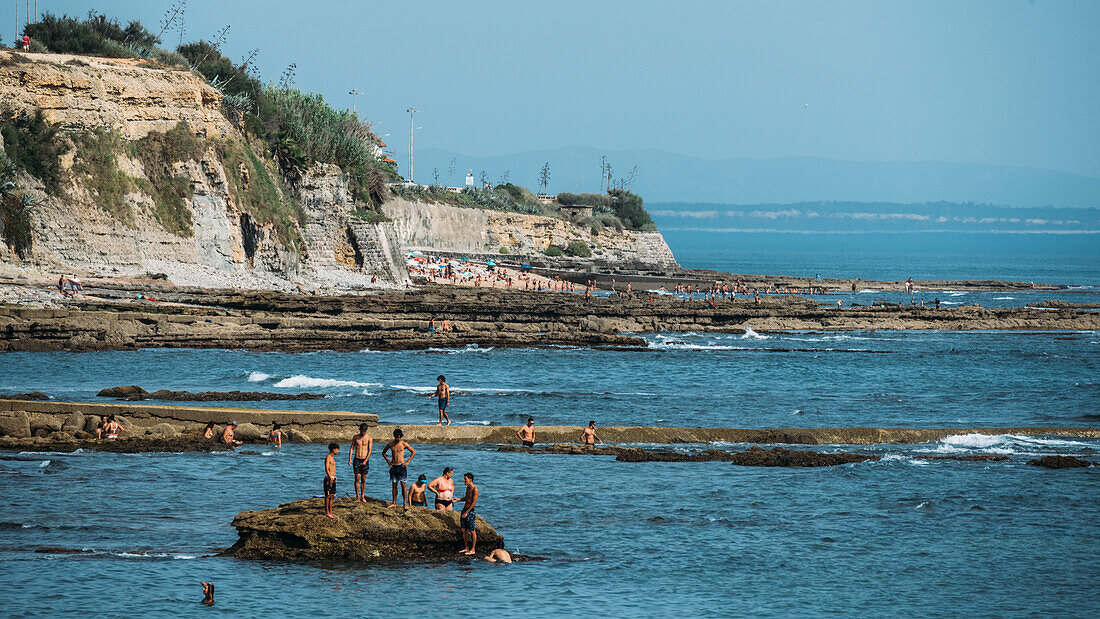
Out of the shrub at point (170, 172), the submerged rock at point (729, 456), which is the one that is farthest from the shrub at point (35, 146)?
the submerged rock at point (729, 456)

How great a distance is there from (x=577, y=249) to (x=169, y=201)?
67.8 metres

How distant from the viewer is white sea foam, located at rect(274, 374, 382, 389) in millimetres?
33531

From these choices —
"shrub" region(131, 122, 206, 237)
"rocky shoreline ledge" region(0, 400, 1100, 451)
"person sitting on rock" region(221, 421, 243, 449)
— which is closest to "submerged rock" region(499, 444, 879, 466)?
"rocky shoreline ledge" region(0, 400, 1100, 451)

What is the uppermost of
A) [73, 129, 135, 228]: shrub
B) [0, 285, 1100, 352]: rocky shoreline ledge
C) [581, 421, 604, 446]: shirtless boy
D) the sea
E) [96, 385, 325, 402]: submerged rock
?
[73, 129, 135, 228]: shrub

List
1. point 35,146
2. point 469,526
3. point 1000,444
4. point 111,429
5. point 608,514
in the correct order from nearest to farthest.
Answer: point 469,526 < point 608,514 < point 111,429 < point 1000,444 < point 35,146

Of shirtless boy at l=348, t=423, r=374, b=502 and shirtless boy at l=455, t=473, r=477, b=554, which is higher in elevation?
shirtless boy at l=348, t=423, r=374, b=502

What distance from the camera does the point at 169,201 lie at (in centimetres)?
5256

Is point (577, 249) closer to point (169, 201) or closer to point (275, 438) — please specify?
point (169, 201)

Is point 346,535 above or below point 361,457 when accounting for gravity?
below

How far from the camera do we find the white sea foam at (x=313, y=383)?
33531 millimetres

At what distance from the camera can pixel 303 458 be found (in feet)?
77.7

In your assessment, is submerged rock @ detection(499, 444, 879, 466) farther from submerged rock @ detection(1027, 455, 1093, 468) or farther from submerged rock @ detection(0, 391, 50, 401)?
submerged rock @ detection(0, 391, 50, 401)

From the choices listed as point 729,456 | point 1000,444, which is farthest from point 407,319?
point 1000,444

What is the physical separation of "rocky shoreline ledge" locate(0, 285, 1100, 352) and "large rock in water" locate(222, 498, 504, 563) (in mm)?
24077
